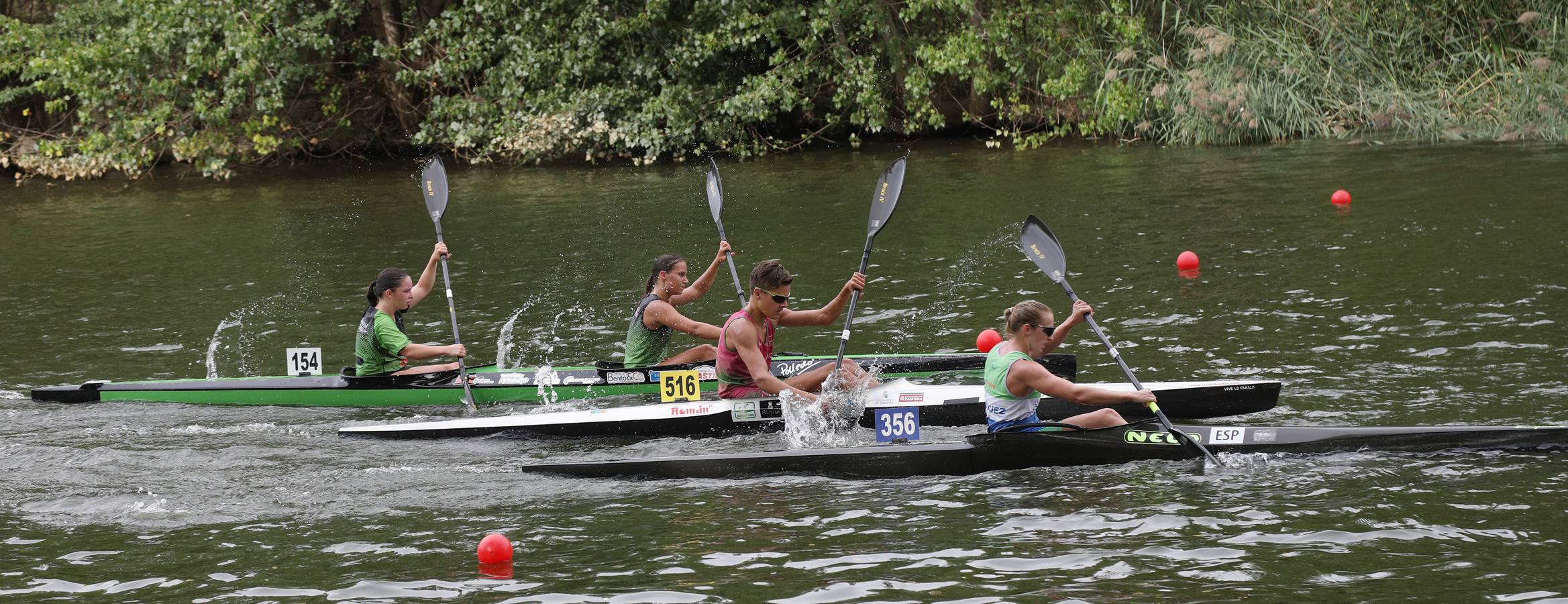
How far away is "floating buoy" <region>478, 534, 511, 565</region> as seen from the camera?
22.7ft

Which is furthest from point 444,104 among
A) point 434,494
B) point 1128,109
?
point 434,494

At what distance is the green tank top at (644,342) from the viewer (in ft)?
34.8

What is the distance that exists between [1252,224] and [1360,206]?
5.01 ft

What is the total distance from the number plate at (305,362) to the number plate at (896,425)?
15.5 ft

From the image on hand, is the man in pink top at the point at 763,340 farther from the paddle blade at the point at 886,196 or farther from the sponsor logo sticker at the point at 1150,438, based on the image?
the sponsor logo sticker at the point at 1150,438

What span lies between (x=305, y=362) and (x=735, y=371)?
361 centimetres

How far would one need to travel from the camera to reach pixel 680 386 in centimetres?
1014

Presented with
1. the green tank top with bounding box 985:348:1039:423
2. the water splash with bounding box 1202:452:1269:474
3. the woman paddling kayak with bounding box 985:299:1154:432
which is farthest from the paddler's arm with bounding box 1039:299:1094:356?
the water splash with bounding box 1202:452:1269:474

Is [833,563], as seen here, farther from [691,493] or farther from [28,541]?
[28,541]

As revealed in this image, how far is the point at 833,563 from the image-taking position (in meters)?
6.79

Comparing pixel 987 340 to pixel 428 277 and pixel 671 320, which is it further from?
pixel 428 277

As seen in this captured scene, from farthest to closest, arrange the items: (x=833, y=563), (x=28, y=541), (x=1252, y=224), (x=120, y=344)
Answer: (x=1252, y=224)
(x=120, y=344)
(x=28, y=541)
(x=833, y=563)

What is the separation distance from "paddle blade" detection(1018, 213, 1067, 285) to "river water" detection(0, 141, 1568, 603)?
102 cm

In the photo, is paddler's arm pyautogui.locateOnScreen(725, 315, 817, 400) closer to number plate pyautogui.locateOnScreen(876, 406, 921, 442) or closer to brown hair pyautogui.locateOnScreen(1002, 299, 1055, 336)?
number plate pyautogui.locateOnScreen(876, 406, 921, 442)
